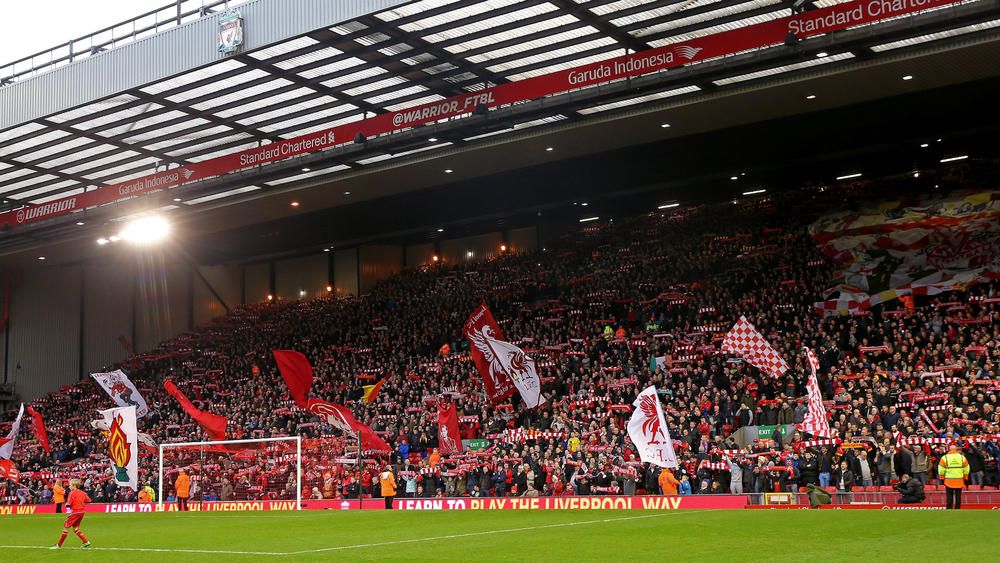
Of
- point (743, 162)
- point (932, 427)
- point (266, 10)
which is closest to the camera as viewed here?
point (932, 427)

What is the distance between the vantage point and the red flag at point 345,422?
35188mm

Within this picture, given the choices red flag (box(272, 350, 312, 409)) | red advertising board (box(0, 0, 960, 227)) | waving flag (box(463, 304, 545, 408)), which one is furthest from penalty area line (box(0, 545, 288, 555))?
waving flag (box(463, 304, 545, 408))

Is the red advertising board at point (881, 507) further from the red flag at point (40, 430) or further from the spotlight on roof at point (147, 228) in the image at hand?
the red flag at point (40, 430)

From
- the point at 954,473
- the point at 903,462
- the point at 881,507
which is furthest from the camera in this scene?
the point at 903,462

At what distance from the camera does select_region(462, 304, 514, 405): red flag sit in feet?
120

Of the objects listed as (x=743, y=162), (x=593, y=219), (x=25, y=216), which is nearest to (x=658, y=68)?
(x=743, y=162)

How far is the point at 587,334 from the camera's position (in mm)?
39812

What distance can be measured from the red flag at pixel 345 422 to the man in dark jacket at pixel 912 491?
17.3 meters

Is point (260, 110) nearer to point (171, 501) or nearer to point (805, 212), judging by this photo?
point (171, 501)

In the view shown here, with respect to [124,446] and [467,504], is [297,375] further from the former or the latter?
[467,504]

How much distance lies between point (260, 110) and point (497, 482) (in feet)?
47.2

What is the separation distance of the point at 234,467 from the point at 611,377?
1379 centimetres

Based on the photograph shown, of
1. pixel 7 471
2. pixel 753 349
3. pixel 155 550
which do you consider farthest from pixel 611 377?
pixel 7 471

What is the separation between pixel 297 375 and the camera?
38688mm
